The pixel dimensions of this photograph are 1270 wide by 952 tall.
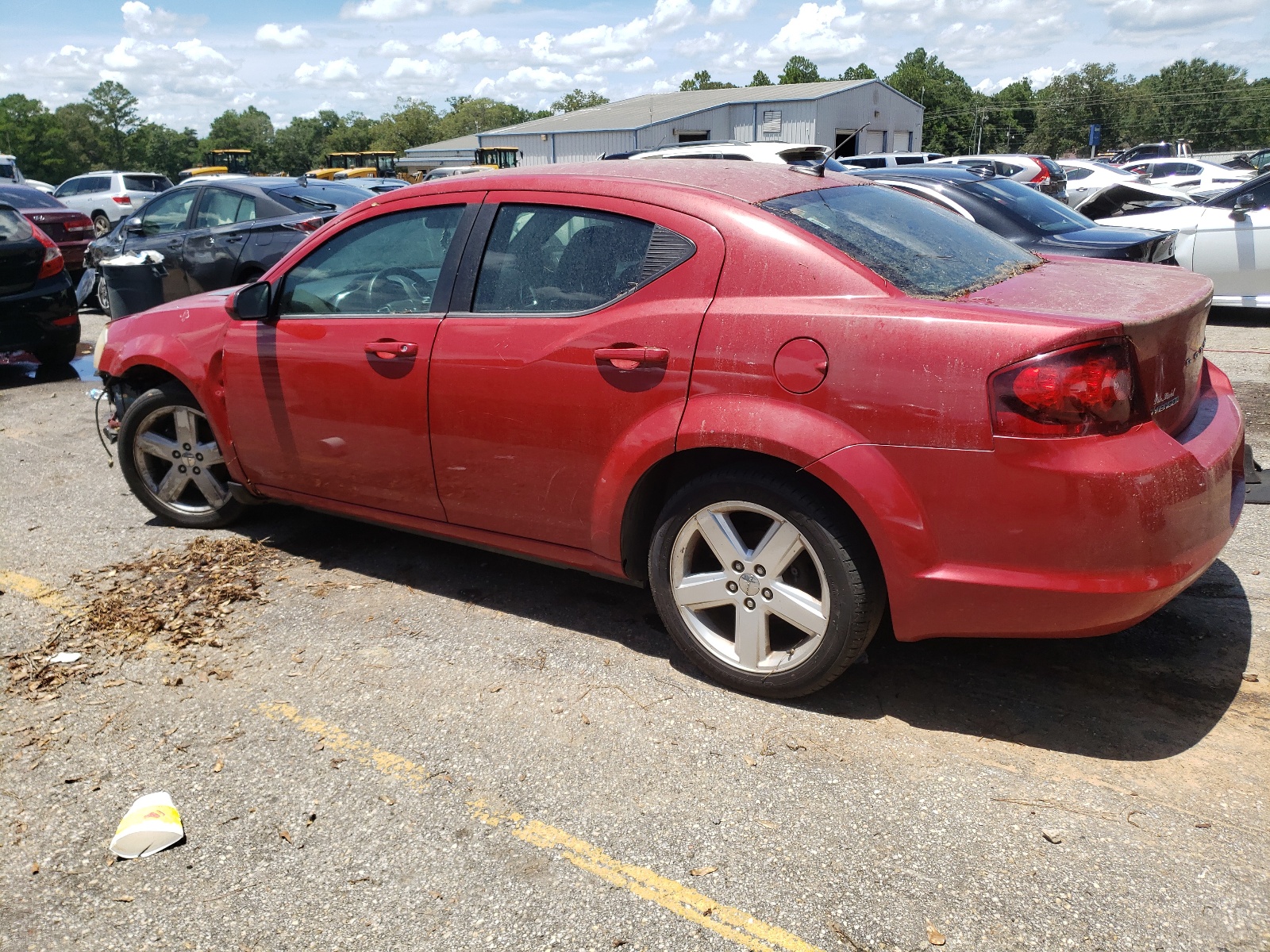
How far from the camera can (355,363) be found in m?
4.04

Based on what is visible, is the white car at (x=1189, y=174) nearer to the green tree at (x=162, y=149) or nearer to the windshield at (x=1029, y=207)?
the windshield at (x=1029, y=207)

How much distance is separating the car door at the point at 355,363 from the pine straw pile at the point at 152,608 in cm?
50

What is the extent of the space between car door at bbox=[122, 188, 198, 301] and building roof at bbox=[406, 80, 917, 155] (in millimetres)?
47630

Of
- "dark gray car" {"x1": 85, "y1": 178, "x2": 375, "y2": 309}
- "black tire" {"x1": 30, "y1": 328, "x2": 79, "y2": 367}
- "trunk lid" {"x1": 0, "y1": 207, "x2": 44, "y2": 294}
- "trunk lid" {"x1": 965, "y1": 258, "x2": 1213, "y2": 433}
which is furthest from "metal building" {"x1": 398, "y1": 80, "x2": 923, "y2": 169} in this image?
"trunk lid" {"x1": 965, "y1": 258, "x2": 1213, "y2": 433}

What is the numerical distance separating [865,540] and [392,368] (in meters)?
1.98

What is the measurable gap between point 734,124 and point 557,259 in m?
58.9

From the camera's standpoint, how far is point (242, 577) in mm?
4598

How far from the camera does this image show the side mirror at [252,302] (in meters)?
4.33

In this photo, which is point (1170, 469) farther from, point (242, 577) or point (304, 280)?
point (242, 577)

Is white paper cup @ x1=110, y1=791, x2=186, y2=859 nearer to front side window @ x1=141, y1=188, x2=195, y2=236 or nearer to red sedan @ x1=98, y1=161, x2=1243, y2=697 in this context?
red sedan @ x1=98, y1=161, x2=1243, y2=697

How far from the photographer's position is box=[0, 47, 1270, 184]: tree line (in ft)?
323

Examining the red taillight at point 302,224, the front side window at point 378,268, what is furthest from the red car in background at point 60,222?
the front side window at point 378,268

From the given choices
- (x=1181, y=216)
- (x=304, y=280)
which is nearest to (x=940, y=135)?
(x=1181, y=216)

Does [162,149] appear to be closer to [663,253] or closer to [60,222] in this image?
[60,222]
